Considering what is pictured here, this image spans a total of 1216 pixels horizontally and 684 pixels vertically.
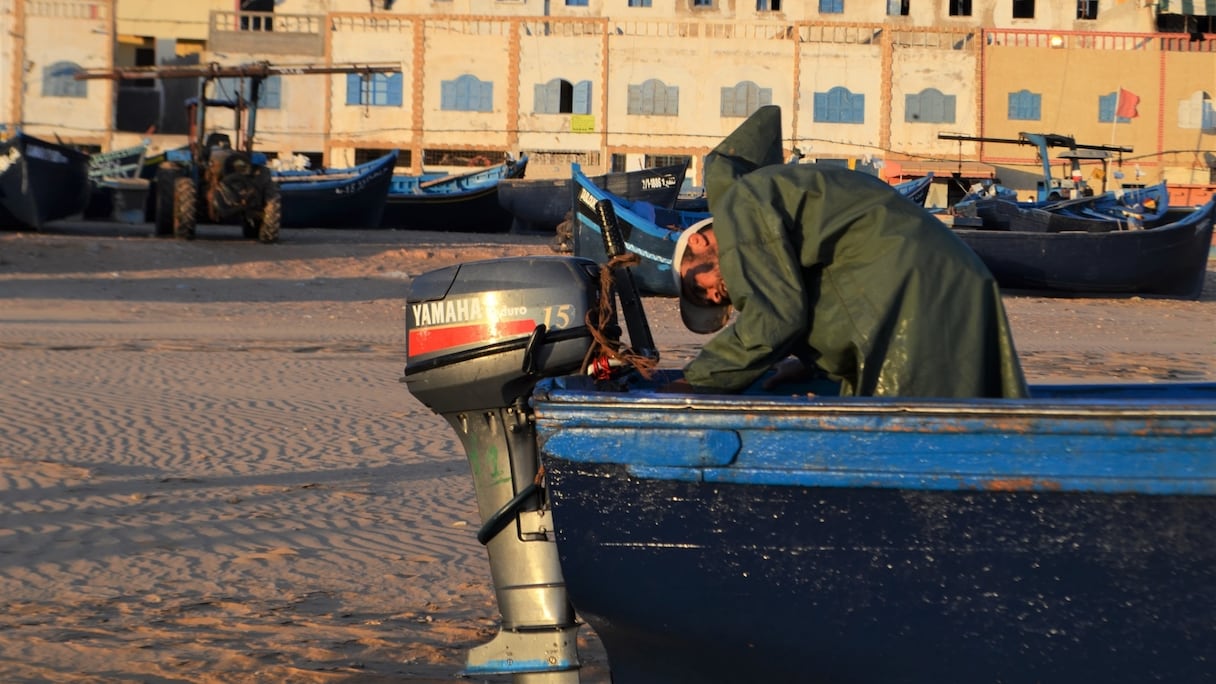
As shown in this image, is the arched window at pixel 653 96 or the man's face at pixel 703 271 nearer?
the man's face at pixel 703 271

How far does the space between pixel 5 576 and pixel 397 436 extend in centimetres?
303

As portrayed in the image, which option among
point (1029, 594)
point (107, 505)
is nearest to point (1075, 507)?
point (1029, 594)

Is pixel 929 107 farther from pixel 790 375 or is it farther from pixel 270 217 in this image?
pixel 790 375

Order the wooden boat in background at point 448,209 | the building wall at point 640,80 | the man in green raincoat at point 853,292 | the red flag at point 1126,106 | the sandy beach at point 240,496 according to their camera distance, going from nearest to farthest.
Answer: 1. the man in green raincoat at point 853,292
2. the sandy beach at point 240,496
3. the wooden boat in background at point 448,209
4. the red flag at point 1126,106
5. the building wall at point 640,80

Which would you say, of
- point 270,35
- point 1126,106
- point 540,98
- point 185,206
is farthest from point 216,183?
point 1126,106

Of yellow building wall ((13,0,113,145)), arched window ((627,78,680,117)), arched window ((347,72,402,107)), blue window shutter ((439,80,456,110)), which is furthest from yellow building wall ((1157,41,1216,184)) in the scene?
yellow building wall ((13,0,113,145))

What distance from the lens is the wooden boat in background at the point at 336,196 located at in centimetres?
2970

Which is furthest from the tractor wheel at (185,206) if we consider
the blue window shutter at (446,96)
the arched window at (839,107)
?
the arched window at (839,107)

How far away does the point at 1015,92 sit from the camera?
4484cm

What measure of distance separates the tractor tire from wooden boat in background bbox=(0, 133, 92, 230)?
2.97m

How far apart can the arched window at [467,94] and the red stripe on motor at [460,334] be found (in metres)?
41.7

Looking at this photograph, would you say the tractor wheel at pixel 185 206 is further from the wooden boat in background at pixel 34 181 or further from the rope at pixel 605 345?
the rope at pixel 605 345

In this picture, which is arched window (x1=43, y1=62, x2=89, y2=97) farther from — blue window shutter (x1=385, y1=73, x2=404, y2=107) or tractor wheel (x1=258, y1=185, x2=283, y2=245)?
tractor wheel (x1=258, y1=185, x2=283, y2=245)

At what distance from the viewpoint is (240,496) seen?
21.4 feet
